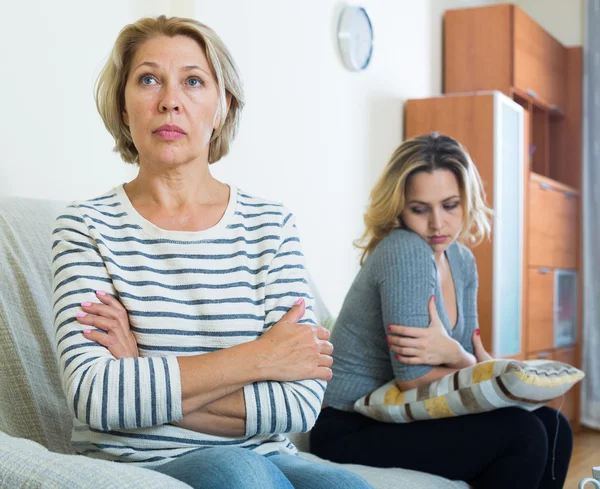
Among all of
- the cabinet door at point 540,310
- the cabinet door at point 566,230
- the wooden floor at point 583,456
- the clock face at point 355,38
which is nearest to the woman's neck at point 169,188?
the clock face at point 355,38

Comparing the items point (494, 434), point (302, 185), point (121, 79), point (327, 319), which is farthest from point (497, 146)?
point (121, 79)

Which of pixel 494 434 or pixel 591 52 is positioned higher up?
pixel 591 52

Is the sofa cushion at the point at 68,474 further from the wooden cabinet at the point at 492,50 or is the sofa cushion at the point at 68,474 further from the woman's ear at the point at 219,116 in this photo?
the wooden cabinet at the point at 492,50

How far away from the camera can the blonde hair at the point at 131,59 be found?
54.7 inches

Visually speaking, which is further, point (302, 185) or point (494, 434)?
point (302, 185)

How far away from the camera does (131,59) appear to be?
1403mm

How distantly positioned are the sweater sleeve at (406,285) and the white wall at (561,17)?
12.4ft

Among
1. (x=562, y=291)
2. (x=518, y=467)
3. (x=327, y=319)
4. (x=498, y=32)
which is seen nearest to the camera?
(x=518, y=467)

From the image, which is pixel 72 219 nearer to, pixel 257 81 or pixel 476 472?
pixel 476 472

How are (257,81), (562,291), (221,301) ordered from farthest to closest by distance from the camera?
1. (562,291)
2. (257,81)
3. (221,301)

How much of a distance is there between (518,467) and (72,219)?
3.28ft

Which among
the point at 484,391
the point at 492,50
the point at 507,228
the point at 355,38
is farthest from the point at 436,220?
the point at 492,50

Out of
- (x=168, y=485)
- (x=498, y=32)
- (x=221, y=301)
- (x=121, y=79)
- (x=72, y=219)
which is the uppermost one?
(x=498, y=32)

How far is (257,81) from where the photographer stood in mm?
2914
